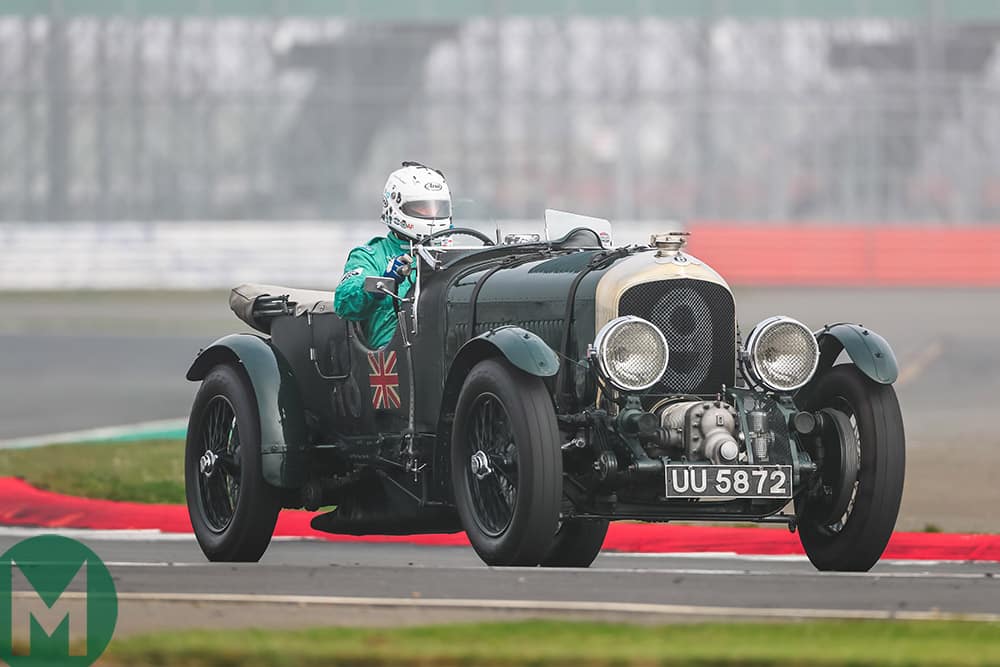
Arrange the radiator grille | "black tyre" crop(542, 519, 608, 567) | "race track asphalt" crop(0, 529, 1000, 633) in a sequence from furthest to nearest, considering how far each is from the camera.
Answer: "black tyre" crop(542, 519, 608, 567) < the radiator grille < "race track asphalt" crop(0, 529, 1000, 633)

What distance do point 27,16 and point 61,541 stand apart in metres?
40.8

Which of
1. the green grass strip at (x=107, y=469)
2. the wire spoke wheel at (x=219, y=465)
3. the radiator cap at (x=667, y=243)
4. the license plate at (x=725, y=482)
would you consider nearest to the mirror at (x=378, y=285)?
the wire spoke wheel at (x=219, y=465)

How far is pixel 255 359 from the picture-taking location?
32.1 ft

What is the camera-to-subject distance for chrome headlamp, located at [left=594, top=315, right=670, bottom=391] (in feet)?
26.8

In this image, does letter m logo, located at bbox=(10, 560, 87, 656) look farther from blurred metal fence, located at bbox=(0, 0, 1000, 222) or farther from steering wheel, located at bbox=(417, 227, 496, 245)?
blurred metal fence, located at bbox=(0, 0, 1000, 222)

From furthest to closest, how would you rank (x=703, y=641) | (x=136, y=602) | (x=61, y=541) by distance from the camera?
(x=61, y=541) < (x=136, y=602) < (x=703, y=641)

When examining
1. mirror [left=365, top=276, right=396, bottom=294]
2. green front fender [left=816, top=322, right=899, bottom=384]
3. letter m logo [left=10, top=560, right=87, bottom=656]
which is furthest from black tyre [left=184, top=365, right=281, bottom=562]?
green front fender [left=816, top=322, right=899, bottom=384]

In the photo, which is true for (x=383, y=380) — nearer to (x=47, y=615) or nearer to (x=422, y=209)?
(x=422, y=209)

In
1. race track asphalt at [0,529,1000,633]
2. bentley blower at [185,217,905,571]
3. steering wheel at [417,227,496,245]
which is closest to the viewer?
race track asphalt at [0,529,1000,633]

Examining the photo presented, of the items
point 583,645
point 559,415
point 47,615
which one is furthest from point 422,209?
point 583,645

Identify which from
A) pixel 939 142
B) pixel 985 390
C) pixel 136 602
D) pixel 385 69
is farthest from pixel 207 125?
pixel 136 602

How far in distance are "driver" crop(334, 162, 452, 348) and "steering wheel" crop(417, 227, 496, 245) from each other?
0.04 m

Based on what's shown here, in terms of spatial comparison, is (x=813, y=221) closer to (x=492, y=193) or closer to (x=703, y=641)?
(x=492, y=193)

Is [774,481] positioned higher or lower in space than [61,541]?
higher
